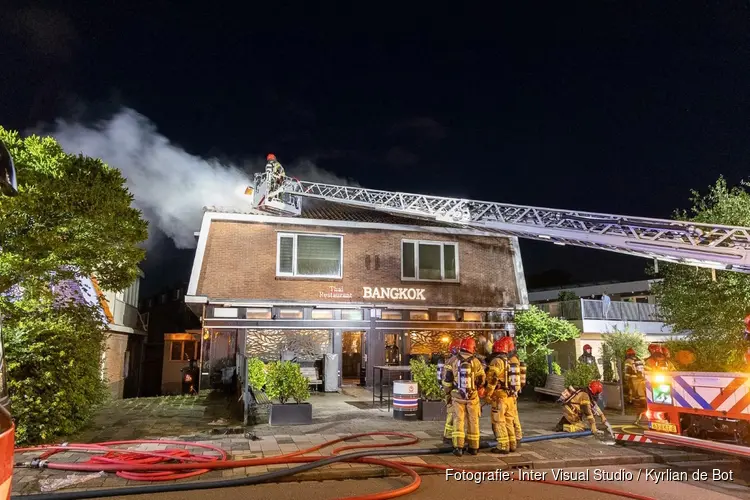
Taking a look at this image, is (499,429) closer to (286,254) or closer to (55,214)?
(55,214)

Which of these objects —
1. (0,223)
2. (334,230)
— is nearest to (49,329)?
(0,223)

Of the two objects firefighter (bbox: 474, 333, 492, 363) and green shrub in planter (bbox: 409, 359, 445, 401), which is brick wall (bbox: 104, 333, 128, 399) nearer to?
green shrub in planter (bbox: 409, 359, 445, 401)

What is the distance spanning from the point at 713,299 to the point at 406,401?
874cm

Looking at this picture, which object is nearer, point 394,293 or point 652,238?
point 652,238

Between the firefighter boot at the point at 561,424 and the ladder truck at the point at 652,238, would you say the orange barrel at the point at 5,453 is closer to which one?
the ladder truck at the point at 652,238

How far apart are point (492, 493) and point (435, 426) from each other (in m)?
4.19

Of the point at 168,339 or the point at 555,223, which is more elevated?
the point at 555,223

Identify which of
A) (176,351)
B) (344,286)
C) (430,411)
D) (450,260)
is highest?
(450,260)

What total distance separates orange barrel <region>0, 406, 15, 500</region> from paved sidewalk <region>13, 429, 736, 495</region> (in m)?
3.80

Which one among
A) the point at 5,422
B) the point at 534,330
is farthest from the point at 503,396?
the point at 534,330

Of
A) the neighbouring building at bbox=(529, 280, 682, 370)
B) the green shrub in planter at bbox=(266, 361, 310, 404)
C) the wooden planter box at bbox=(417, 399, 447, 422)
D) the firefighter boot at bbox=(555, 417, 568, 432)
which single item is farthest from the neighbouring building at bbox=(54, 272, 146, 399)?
the neighbouring building at bbox=(529, 280, 682, 370)

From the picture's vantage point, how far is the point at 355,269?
17.0 metres

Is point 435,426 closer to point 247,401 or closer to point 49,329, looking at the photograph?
point 247,401

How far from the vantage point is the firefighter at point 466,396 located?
802 centimetres
